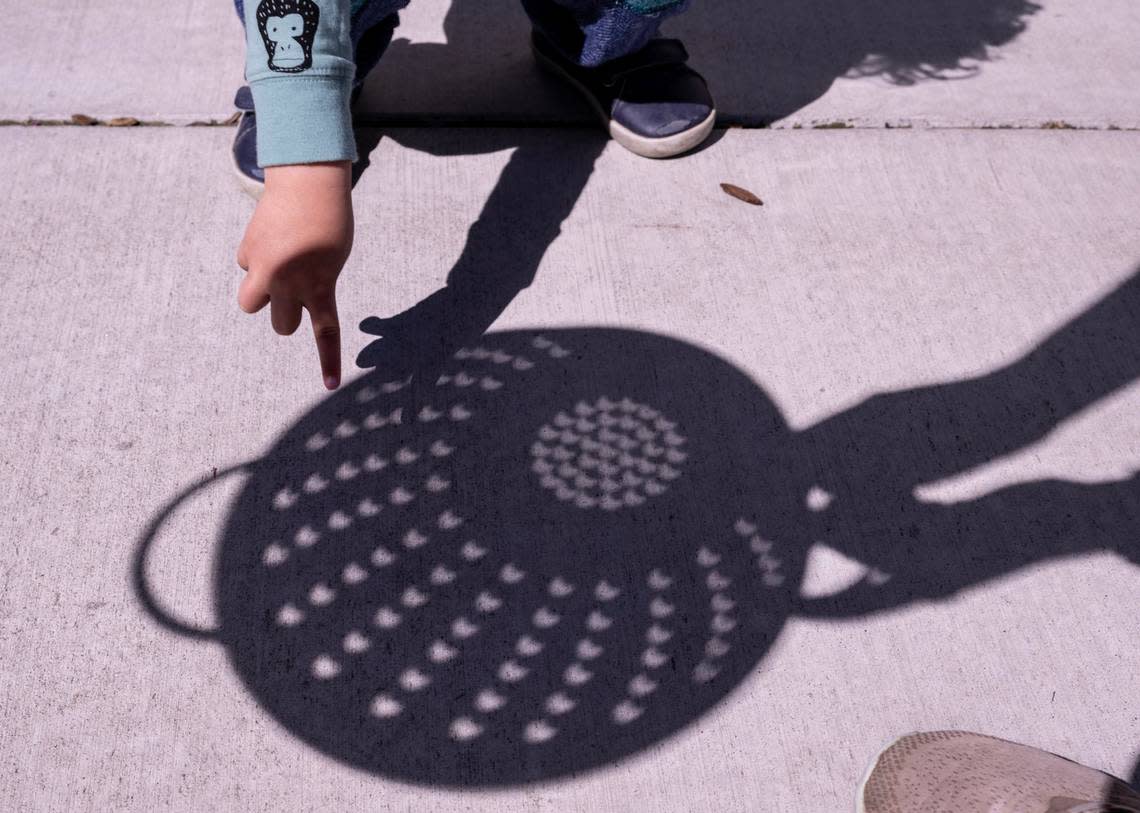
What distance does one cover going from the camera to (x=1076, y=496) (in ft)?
5.65

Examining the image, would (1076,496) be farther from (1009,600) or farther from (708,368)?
(708,368)

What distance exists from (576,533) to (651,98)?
44.5 inches

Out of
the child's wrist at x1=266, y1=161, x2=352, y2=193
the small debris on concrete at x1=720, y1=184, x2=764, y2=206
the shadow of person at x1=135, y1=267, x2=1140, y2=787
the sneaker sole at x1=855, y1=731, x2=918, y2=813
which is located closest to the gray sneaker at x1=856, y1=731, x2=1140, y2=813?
the sneaker sole at x1=855, y1=731, x2=918, y2=813

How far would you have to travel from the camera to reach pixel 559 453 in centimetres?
173

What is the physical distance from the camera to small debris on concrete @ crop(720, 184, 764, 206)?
2.20m

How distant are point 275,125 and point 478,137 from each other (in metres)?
1.02

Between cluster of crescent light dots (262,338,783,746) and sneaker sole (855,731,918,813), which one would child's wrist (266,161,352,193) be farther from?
sneaker sole (855,731,918,813)

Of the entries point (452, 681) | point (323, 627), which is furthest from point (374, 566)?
point (452, 681)

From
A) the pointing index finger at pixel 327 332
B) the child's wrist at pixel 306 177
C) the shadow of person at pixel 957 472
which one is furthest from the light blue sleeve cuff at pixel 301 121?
the shadow of person at pixel 957 472

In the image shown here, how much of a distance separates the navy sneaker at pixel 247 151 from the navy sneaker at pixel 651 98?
2.34 feet

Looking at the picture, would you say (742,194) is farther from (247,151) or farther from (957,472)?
(247,151)

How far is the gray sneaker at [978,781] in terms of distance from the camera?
121 centimetres

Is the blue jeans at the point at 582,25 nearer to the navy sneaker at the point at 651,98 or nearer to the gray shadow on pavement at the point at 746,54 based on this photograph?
the navy sneaker at the point at 651,98

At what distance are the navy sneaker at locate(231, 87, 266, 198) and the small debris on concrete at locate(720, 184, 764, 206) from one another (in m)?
1.00
